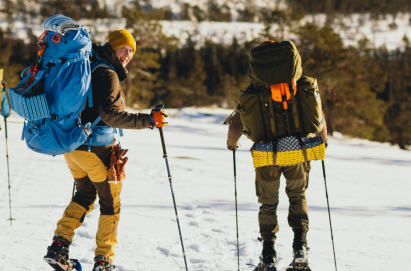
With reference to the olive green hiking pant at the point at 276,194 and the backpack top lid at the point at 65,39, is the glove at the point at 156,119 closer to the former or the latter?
the backpack top lid at the point at 65,39

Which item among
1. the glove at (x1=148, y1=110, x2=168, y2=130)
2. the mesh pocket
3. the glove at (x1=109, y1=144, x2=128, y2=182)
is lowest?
the glove at (x1=109, y1=144, x2=128, y2=182)

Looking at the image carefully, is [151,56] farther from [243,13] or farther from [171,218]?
[243,13]

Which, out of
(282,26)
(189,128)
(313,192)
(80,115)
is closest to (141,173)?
(313,192)

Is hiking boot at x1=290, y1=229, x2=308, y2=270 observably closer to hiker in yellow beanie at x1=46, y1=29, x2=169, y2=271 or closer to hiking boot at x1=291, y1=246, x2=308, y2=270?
hiking boot at x1=291, y1=246, x2=308, y2=270

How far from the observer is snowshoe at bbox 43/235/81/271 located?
2.53m

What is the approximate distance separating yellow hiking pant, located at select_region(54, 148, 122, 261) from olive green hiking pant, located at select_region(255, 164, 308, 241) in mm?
1294

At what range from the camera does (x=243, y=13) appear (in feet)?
494

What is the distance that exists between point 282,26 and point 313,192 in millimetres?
19238

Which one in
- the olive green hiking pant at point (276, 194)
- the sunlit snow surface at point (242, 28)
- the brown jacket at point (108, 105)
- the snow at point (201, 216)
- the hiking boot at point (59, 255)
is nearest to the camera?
the brown jacket at point (108, 105)

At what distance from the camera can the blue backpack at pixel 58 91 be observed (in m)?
2.33

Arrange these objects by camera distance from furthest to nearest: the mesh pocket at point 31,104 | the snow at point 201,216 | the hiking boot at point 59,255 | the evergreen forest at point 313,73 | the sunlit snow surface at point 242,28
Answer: the sunlit snow surface at point 242,28
the evergreen forest at point 313,73
the snow at point 201,216
the hiking boot at point 59,255
the mesh pocket at point 31,104

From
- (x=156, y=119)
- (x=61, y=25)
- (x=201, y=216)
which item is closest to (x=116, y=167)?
(x=156, y=119)

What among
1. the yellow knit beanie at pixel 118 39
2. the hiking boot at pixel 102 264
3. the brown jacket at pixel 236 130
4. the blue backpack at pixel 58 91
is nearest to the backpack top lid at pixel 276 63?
the brown jacket at pixel 236 130

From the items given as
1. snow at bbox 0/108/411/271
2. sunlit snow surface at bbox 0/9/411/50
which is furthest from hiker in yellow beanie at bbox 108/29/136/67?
sunlit snow surface at bbox 0/9/411/50
